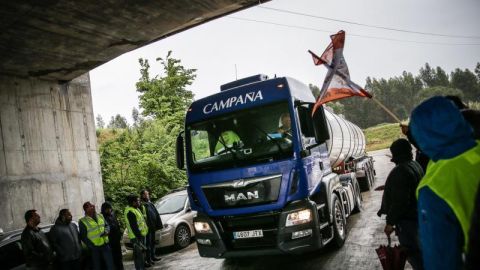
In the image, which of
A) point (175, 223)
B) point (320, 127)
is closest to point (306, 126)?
point (320, 127)

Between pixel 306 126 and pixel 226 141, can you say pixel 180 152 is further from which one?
pixel 306 126

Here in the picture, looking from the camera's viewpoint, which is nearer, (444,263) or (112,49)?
(444,263)

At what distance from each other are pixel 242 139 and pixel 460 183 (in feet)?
14.1

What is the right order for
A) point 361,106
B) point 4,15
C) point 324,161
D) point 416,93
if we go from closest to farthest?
point 324,161
point 4,15
point 361,106
point 416,93

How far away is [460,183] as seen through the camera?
1475 millimetres

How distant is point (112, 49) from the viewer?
9.80 metres

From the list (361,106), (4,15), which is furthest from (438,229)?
(361,106)

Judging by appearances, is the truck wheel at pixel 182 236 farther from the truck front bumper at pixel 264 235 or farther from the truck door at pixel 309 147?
the truck door at pixel 309 147

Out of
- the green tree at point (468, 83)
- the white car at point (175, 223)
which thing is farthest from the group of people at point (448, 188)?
the green tree at point (468, 83)

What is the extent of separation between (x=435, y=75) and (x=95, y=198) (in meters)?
142

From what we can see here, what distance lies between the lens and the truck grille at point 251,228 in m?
5.15

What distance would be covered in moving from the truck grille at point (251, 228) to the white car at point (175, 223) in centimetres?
422

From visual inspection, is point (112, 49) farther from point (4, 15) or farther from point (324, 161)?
point (324, 161)

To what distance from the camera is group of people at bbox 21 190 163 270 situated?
581 cm
